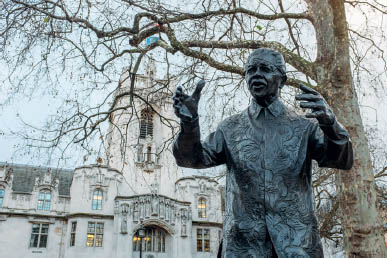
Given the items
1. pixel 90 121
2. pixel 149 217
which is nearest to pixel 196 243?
pixel 149 217

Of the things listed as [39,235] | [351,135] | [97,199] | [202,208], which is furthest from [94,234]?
[351,135]

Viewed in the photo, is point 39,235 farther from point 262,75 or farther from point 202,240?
point 262,75

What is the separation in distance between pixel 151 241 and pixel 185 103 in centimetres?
2988

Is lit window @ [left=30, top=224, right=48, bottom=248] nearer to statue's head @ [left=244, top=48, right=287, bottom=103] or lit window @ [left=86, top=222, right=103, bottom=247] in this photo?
lit window @ [left=86, top=222, right=103, bottom=247]

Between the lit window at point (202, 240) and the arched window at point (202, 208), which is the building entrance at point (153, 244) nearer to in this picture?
the lit window at point (202, 240)

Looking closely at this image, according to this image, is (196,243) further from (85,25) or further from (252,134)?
(252,134)

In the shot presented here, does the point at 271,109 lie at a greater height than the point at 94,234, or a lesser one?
lesser

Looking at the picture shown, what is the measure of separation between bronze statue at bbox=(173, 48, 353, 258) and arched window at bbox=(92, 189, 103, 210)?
2918 centimetres

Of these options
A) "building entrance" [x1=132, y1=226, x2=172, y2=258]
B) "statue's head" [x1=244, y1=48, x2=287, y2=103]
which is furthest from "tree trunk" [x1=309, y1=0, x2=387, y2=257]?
"building entrance" [x1=132, y1=226, x2=172, y2=258]

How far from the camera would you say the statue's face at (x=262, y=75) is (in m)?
2.22

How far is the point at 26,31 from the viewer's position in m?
7.85

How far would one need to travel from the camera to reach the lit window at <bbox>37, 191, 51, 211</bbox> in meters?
30.0

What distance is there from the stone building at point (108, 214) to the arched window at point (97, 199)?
0.26 feet

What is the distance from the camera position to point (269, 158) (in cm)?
219
